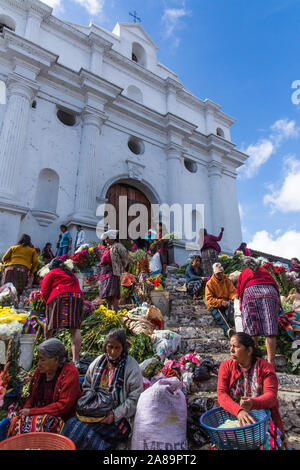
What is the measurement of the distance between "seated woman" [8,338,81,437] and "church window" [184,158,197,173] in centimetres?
1456

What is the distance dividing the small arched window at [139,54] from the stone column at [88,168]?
6.69 metres

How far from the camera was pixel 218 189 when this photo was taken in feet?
53.1

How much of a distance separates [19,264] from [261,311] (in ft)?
14.8

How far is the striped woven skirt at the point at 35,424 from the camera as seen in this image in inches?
94.7

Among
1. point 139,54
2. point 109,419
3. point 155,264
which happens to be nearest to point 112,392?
point 109,419

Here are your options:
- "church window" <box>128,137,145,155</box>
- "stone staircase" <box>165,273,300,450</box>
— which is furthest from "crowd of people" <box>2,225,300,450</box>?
"church window" <box>128,137,145,155</box>

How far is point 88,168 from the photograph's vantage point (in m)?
11.7

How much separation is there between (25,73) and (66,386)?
38.6ft

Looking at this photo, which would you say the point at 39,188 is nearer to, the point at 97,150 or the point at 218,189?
the point at 97,150

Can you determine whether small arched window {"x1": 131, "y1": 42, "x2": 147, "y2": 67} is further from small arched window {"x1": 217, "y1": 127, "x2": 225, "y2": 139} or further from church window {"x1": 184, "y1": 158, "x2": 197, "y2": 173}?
church window {"x1": 184, "y1": 158, "x2": 197, "y2": 173}

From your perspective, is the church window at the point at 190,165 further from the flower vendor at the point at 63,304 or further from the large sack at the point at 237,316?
the flower vendor at the point at 63,304

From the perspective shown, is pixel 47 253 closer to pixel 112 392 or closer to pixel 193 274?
pixel 193 274

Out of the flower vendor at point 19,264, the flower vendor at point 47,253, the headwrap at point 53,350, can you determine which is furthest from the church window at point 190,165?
the headwrap at point 53,350
